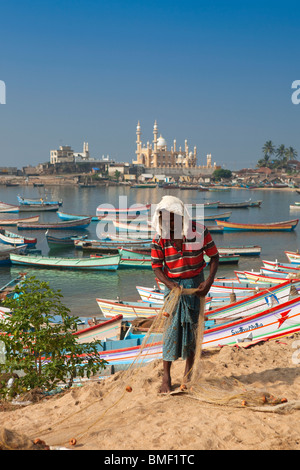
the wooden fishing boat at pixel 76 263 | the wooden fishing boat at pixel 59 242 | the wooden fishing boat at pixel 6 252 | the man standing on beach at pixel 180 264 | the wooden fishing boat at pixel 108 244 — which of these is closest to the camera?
the man standing on beach at pixel 180 264

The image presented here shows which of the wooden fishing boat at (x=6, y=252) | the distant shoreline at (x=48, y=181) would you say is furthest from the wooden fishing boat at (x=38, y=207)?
the distant shoreline at (x=48, y=181)

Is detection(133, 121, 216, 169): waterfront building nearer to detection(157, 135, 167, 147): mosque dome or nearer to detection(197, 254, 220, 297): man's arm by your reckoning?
detection(157, 135, 167, 147): mosque dome

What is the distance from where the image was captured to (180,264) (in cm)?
384

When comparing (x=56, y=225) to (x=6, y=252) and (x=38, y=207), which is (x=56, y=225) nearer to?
(x=6, y=252)

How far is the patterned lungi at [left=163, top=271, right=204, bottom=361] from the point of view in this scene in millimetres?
3869

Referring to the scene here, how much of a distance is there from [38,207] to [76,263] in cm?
2645

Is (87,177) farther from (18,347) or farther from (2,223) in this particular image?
(18,347)

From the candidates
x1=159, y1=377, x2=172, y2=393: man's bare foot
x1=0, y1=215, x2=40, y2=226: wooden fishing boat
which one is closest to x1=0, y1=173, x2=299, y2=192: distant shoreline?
x1=0, y1=215, x2=40, y2=226: wooden fishing boat

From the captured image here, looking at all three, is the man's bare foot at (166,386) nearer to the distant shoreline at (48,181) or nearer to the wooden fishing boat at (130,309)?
the wooden fishing boat at (130,309)

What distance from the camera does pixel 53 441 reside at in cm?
309

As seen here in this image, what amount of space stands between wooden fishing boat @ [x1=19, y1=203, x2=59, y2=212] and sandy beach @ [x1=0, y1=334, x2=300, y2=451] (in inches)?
1634

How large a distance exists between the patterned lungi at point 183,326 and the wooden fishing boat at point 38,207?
4214cm

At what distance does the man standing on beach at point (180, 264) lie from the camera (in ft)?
12.5

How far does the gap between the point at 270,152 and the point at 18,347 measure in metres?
115
